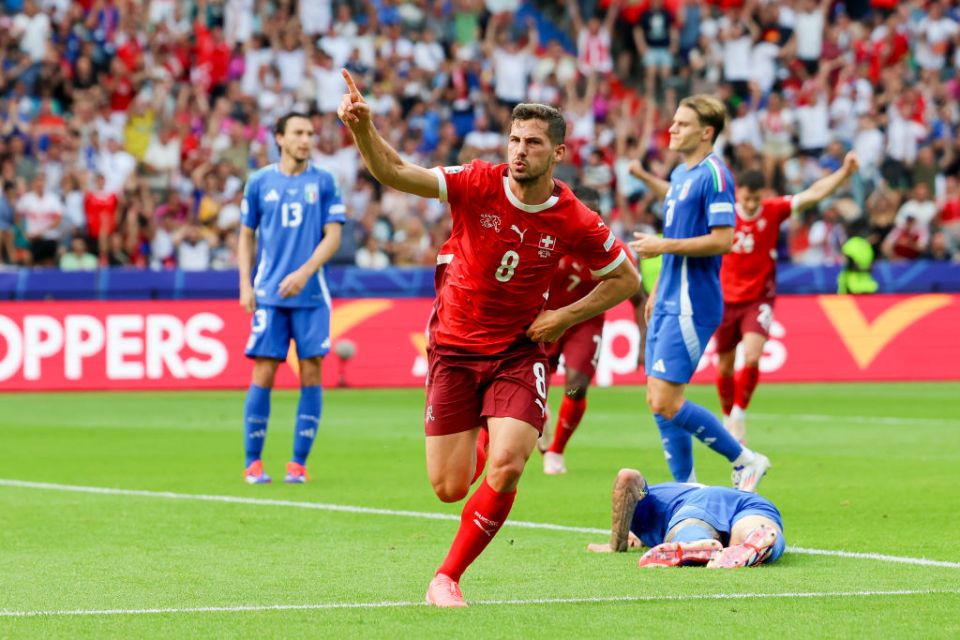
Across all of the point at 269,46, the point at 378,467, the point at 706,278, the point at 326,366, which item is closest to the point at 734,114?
the point at 269,46

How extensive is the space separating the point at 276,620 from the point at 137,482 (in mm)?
6029

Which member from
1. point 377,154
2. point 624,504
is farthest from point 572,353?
point 377,154

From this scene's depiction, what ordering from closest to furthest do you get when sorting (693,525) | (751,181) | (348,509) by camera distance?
(693,525)
(348,509)
(751,181)

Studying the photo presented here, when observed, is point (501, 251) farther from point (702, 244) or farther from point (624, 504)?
point (702, 244)

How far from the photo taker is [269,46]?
27609 millimetres

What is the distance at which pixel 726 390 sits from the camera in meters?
15.0

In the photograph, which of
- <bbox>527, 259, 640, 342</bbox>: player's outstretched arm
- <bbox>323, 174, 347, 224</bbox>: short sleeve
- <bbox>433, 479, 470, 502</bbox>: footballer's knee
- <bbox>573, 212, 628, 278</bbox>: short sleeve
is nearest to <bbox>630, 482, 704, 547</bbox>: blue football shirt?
<bbox>433, 479, 470, 502</bbox>: footballer's knee

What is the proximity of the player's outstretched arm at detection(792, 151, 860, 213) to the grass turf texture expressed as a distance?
2.05 meters

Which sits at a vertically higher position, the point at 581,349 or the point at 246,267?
the point at 246,267

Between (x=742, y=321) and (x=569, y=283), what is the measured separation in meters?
2.97

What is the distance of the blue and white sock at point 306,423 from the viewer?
40.0 feet

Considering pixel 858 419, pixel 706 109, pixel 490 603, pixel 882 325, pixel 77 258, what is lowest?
pixel 858 419

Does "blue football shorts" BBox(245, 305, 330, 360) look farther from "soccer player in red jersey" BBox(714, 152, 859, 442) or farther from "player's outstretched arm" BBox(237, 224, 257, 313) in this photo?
"soccer player in red jersey" BBox(714, 152, 859, 442)

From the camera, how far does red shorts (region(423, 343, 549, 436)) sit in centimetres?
732
